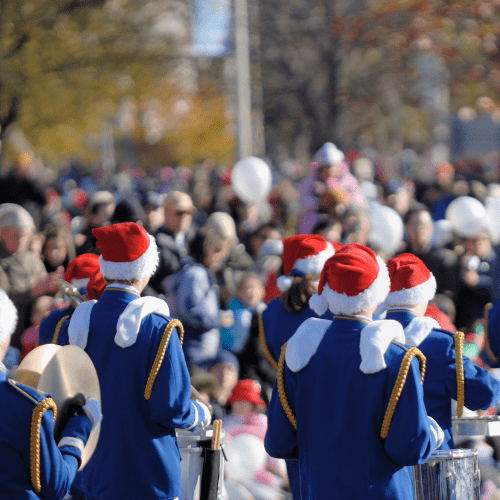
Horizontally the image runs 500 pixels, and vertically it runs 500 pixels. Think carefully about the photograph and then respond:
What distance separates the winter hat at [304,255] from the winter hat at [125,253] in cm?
124

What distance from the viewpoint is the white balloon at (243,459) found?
601 centimetres

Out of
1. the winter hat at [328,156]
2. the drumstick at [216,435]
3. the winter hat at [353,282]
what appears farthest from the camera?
the winter hat at [328,156]

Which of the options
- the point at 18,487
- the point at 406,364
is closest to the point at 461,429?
the point at 406,364

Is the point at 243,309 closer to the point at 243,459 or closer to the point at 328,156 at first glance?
the point at 243,459

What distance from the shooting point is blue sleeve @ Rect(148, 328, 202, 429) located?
12.9ft

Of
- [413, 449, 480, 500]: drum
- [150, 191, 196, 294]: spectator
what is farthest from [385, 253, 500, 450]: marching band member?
[150, 191, 196, 294]: spectator

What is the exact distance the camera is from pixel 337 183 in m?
9.39

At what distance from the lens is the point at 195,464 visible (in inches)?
166

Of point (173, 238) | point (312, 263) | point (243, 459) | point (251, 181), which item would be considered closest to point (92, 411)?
point (312, 263)

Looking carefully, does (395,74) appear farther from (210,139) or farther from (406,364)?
(210,139)

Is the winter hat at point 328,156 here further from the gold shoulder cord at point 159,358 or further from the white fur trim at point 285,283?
the gold shoulder cord at point 159,358

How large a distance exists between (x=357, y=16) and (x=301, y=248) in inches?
554

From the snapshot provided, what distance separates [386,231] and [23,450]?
6.69 m

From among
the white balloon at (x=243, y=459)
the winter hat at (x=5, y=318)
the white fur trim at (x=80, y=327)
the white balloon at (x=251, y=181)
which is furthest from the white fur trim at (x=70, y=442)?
the white balloon at (x=251, y=181)
